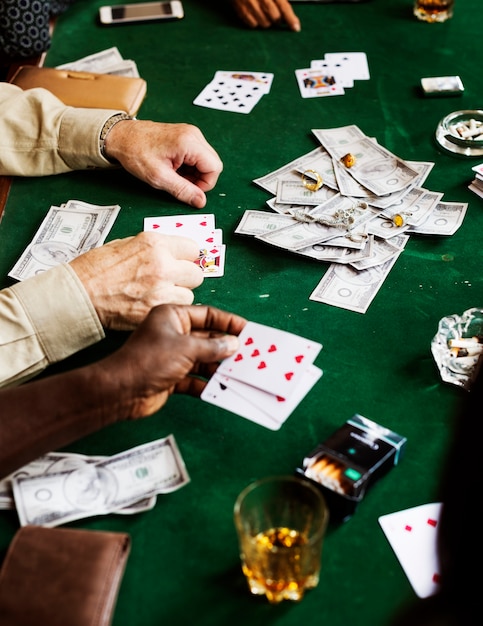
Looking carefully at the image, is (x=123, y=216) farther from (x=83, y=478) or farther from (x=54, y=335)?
(x=83, y=478)

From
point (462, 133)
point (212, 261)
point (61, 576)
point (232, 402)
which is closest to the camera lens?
point (61, 576)

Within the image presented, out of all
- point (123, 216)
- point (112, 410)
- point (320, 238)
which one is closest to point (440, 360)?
point (320, 238)

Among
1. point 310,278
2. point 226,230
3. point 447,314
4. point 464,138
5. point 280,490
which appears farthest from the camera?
point 464,138

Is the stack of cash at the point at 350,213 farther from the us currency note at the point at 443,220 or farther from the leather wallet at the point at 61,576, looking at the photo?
the leather wallet at the point at 61,576

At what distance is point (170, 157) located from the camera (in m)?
2.30

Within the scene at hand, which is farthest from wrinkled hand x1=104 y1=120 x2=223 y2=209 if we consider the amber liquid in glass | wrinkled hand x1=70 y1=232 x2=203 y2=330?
the amber liquid in glass

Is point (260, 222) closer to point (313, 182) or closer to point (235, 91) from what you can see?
point (313, 182)

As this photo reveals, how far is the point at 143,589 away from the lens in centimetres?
136

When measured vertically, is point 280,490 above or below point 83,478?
above

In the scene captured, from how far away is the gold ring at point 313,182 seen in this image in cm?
227

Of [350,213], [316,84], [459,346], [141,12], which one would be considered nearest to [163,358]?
[459,346]

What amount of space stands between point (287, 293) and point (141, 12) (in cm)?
185

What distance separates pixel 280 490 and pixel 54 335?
708 mm

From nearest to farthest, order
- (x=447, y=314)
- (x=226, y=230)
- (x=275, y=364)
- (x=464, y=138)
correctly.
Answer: (x=275, y=364), (x=447, y=314), (x=226, y=230), (x=464, y=138)
